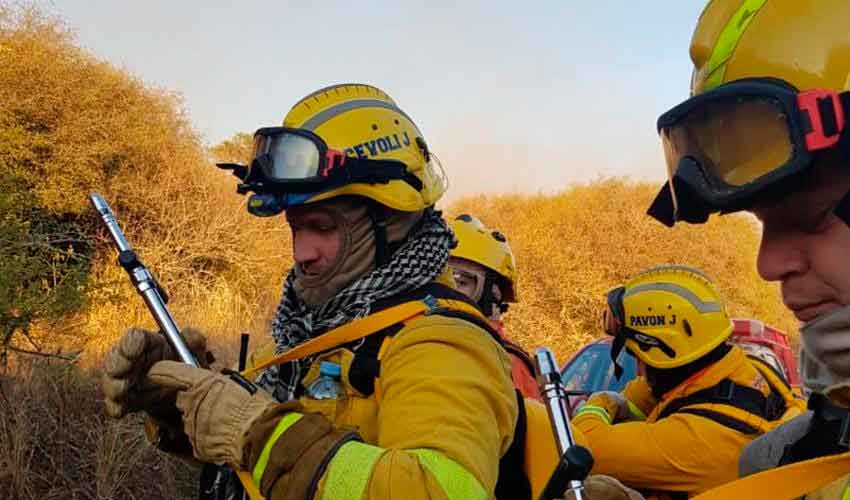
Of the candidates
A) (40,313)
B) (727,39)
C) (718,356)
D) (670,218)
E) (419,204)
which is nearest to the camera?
(727,39)

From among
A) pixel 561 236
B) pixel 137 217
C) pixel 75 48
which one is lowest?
pixel 561 236

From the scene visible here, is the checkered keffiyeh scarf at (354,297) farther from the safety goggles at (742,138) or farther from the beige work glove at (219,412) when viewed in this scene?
the safety goggles at (742,138)

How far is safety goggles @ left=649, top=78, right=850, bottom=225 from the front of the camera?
1.17 metres

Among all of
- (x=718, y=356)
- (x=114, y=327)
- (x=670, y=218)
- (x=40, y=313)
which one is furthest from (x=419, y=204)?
(x=114, y=327)

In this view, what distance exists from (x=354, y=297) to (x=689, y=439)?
1.66 meters

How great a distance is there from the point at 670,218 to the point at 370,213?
1027 mm

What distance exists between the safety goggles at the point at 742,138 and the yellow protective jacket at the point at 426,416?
72 cm

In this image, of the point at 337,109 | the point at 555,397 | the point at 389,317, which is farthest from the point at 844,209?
the point at 337,109

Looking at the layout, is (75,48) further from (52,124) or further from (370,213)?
(370,213)

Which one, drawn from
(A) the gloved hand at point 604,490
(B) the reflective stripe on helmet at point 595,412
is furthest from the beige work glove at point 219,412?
(B) the reflective stripe on helmet at point 595,412

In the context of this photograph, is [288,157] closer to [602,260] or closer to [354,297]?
[354,297]

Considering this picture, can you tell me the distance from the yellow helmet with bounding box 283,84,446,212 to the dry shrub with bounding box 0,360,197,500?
10.7 ft

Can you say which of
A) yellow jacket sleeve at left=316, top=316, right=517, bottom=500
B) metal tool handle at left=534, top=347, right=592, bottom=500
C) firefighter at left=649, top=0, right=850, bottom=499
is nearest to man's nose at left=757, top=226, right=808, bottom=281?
firefighter at left=649, top=0, right=850, bottom=499

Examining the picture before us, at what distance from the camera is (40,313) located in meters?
5.45
